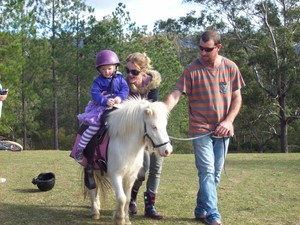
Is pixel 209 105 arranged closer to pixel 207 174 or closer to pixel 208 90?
pixel 208 90

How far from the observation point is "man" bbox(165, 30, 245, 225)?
4.25 metres

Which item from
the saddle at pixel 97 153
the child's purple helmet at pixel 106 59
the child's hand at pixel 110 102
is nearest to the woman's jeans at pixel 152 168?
the saddle at pixel 97 153

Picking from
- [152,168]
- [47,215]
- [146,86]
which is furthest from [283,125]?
[47,215]

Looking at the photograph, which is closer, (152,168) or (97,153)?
(97,153)

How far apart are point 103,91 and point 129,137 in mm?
680

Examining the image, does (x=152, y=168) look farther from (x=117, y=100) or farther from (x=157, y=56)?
(x=157, y=56)

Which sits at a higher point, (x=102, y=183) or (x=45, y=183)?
(x=102, y=183)

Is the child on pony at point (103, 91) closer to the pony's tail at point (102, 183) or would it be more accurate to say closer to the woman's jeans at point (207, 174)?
the pony's tail at point (102, 183)

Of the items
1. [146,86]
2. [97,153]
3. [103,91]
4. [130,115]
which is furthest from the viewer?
[146,86]

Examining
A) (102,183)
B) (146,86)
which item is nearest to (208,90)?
(146,86)

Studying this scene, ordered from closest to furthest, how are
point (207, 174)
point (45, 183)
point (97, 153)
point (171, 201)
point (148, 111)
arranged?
point (148, 111), point (207, 174), point (97, 153), point (171, 201), point (45, 183)

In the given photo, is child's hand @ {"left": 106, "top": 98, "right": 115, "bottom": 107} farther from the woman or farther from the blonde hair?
the blonde hair

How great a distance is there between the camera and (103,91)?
4.50 metres

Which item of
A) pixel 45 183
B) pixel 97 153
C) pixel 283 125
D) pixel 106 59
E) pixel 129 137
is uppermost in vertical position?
pixel 106 59
